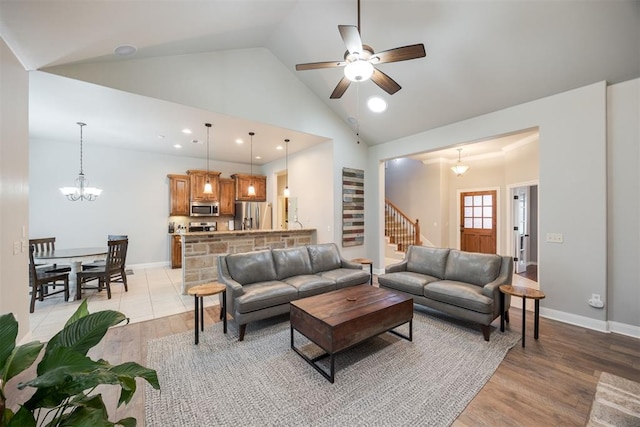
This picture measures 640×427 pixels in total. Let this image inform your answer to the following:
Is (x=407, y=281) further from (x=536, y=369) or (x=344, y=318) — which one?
(x=344, y=318)

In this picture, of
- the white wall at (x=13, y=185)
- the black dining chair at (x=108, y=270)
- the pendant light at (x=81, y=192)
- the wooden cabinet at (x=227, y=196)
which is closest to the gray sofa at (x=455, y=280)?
the white wall at (x=13, y=185)

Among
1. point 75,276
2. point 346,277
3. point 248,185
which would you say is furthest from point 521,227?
point 75,276

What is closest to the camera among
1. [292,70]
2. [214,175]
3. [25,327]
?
[25,327]

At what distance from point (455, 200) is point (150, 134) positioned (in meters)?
8.18

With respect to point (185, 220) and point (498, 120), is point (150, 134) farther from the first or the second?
point (498, 120)

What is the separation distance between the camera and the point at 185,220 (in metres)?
7.32

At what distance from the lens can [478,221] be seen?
7.57 m

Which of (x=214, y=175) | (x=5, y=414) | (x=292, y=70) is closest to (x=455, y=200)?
(x=292, y=70)

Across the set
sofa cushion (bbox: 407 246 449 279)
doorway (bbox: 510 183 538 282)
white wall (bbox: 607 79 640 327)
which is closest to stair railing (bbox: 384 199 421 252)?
doorway (bbox: 510 183 538 282)

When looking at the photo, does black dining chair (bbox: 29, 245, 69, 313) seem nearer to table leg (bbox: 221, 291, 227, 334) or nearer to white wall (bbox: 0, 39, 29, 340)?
white wall (bbox: 0, 39, 29, 340)

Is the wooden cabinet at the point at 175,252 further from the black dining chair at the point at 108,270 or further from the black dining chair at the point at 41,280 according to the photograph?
the black dining chair at the point at 41,280

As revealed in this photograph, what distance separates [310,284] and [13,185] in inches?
133

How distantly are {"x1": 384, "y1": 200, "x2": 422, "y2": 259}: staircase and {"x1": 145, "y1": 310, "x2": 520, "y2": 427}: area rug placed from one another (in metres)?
4.65

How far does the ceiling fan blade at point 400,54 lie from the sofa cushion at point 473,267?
273cm
